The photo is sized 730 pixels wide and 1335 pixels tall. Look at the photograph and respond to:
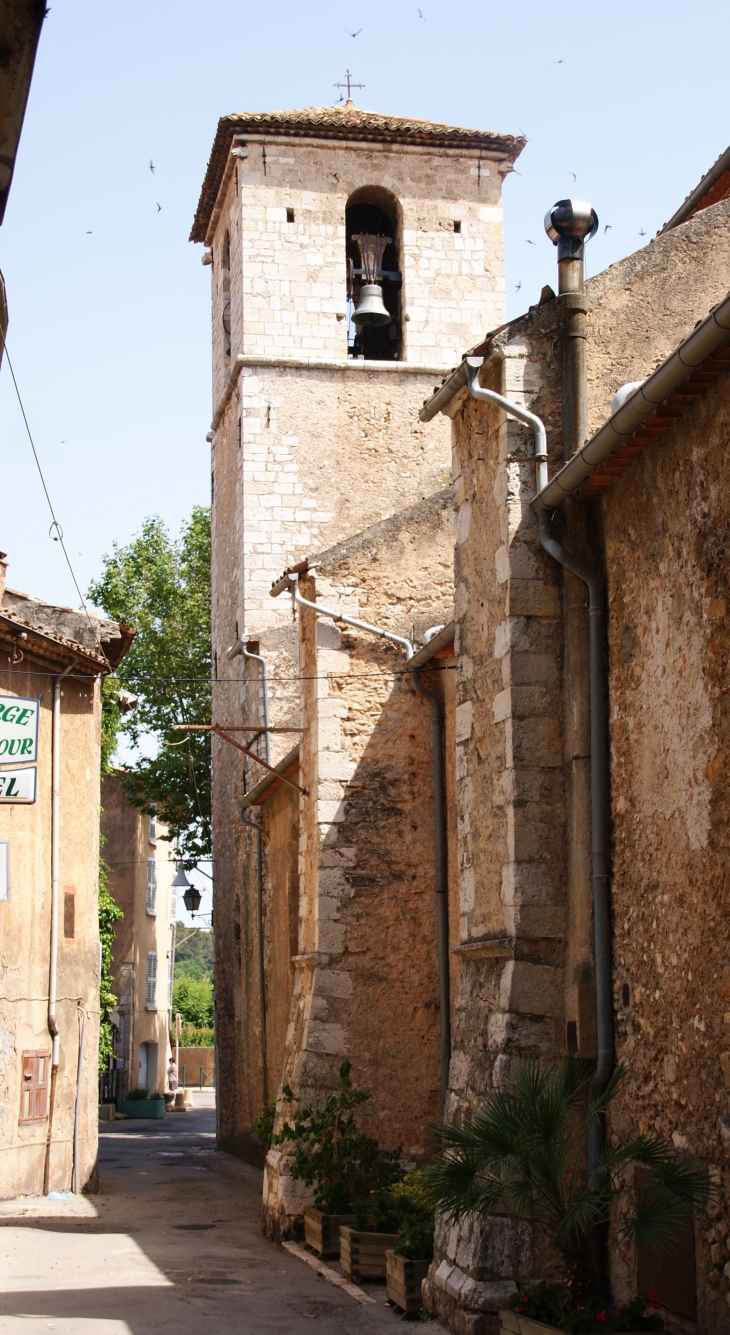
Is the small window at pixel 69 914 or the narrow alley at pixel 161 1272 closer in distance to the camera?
the narrow alley at pixel 161 1272

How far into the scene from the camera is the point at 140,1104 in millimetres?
31156

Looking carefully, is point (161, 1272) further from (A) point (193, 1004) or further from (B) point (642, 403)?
(A) point (193, 1004)

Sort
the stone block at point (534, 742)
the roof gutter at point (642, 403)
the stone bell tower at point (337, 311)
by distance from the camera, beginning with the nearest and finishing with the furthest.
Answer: the roof gutter at point (642, 403)
the stone block at point (534, 742)
the stone bell tower at point (337, 311)

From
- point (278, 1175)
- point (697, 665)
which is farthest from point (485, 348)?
point (278, 1175)

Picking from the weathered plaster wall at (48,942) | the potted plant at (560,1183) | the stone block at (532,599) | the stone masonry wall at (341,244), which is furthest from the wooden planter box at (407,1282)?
the stone masonry wall at (341,244)

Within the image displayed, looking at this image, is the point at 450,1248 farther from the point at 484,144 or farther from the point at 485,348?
the point at 484,144

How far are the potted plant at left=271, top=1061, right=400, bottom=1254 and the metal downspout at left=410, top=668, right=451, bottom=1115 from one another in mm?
632

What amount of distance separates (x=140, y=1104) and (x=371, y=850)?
2138 centimetres

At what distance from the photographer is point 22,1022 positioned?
46.5ft

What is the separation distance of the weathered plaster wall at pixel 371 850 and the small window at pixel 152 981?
24.0 m

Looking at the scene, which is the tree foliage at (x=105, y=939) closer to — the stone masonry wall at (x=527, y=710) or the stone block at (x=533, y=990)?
the stone masonry wall at (x=527, y=710)

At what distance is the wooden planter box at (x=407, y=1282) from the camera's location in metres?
7.98

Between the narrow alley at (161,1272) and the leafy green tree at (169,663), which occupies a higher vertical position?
the leafy green tree at (169,663)

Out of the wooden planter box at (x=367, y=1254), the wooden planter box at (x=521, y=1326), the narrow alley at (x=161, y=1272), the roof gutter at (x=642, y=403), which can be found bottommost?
the narrow alley at (x=161, y=1272)
